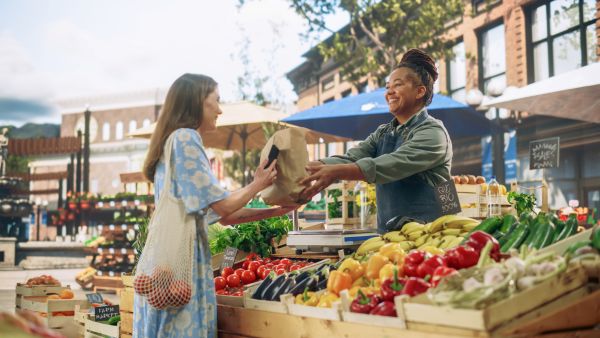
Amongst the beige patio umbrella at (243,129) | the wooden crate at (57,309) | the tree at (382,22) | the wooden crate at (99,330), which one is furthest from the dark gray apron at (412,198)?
the tree at (382,22)

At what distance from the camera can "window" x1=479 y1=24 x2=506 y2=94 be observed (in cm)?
1677

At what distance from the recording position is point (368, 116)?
9.41m

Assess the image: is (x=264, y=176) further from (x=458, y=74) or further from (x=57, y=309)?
(x=458, y=74)

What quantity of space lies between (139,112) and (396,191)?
49.5 meters

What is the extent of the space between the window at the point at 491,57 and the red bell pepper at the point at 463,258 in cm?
1477

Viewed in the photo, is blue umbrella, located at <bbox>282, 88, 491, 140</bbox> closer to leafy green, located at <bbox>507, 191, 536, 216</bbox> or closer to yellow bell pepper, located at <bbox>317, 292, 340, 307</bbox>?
leafy green, located at <bbox>507, 191, 536, 216</bbox>

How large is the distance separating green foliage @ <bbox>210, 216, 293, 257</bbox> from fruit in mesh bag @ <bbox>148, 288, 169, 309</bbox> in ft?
6.05

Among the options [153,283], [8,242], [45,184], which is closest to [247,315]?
[153,283]

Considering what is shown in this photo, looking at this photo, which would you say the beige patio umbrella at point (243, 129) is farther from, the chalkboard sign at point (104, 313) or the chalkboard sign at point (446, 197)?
the chalkboard sign at point (446, 197)

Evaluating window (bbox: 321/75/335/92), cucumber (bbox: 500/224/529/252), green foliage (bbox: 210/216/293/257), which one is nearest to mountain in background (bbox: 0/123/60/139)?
window (bbox: 321/75/335/92)

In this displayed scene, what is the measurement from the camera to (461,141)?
17906 mm

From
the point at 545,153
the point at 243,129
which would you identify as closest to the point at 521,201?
the point at 545,153

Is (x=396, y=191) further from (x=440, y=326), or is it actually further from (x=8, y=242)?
(x=8, y=242)

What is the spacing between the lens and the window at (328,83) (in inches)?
1129
